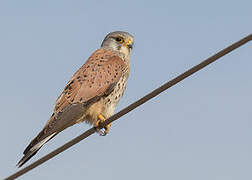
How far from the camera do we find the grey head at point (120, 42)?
7293 millimetres

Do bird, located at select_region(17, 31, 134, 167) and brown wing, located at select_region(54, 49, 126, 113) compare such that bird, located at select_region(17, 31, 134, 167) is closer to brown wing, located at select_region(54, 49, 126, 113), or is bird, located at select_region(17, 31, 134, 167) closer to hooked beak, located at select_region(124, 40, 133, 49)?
brown wing, located at select_region(54, 49, 126, 113)

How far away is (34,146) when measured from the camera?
5.27 m

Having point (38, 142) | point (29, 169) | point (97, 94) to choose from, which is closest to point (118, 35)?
point (97, 94)

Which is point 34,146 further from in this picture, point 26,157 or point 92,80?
point 92,80

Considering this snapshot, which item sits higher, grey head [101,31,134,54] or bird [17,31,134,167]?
grey head [101,31,134,54]

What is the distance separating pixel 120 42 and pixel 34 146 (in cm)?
263

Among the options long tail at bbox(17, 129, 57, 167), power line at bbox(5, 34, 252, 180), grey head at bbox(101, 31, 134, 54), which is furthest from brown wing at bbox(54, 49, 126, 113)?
power line at bbox(5, 34, 252, 180)

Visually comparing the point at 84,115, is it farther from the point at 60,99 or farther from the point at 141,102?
the point at 141,102

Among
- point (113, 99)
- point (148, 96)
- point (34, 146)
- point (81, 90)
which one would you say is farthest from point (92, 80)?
point (148, 96)

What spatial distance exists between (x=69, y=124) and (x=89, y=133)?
1.34 m

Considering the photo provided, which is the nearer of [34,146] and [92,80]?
[34,146]

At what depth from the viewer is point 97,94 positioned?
20.2ft

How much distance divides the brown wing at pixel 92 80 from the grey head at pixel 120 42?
0.29m

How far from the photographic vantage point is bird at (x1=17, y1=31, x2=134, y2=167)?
220 inches
